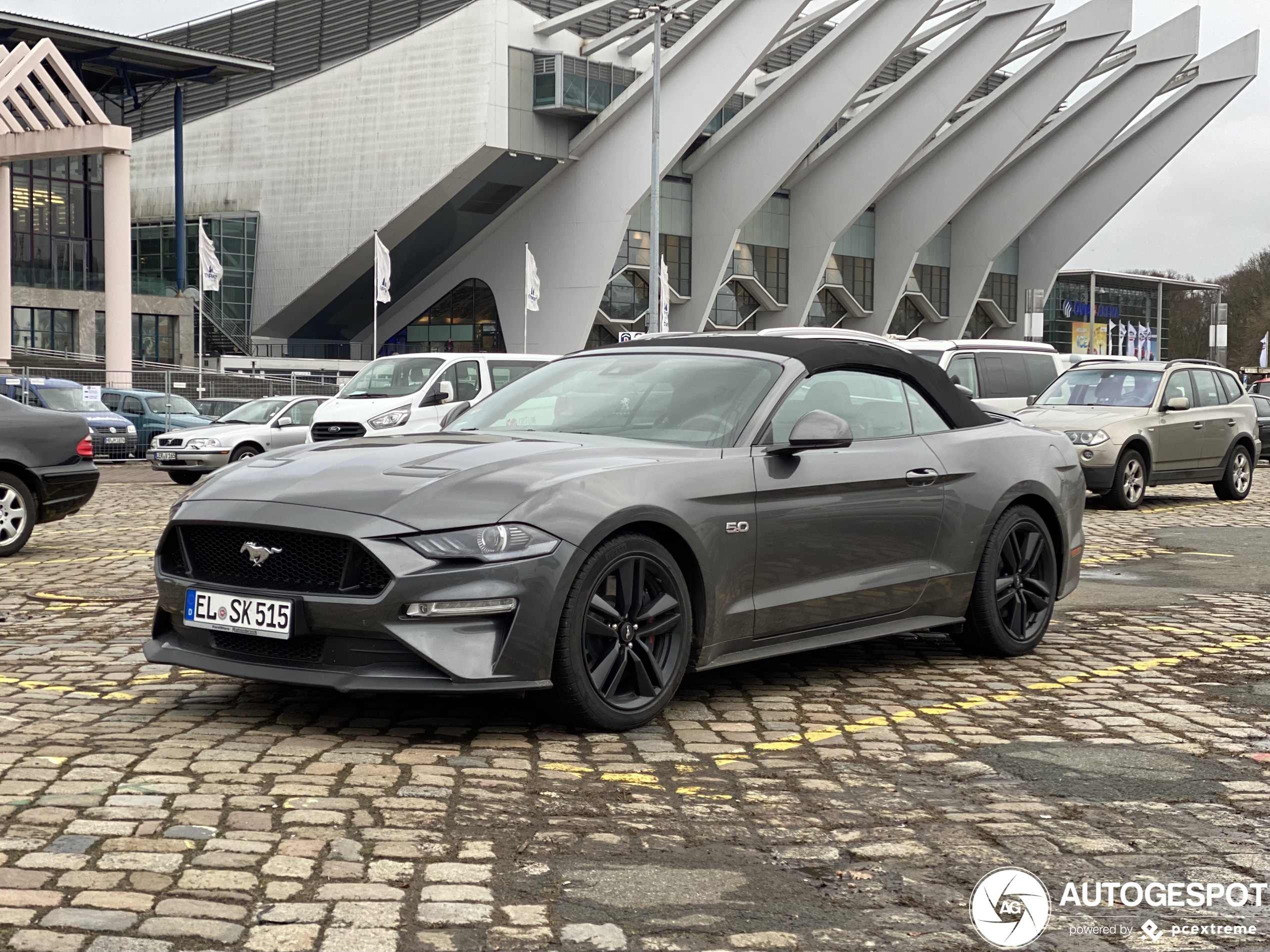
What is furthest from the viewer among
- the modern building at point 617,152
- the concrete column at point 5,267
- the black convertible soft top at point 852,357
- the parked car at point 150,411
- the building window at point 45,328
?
the modern building at point 617,152

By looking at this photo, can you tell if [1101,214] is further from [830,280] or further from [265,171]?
[265,171]

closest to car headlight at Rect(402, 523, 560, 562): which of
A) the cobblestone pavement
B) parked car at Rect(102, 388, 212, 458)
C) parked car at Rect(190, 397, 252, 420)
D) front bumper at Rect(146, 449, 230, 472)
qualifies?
the cobblestone pavement

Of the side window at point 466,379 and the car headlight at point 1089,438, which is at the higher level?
the side window at point 466,379

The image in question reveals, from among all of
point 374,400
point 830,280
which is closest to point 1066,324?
point 830,280

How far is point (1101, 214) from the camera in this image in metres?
71.2

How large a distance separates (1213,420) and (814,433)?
46.5 feet

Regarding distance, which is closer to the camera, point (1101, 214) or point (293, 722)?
point (293, 722)

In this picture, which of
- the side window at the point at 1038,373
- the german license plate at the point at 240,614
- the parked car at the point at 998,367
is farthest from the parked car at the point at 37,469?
the side window at the point at 1038,373

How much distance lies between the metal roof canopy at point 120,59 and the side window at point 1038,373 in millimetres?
38323

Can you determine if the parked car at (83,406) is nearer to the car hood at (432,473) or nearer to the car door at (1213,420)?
the car door at (1213,420)

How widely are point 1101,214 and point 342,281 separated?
35.8 m

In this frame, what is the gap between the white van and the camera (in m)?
20.6

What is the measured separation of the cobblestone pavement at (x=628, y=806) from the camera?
3.47 meters

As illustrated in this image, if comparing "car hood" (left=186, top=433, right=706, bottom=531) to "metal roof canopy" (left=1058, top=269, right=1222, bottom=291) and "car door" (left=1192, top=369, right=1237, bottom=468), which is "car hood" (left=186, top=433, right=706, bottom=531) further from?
"metal roof canopy" (left=1058, top=269, right=1222, bottom=291)
